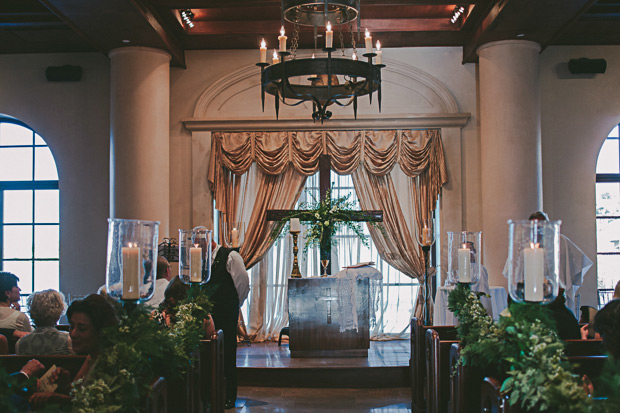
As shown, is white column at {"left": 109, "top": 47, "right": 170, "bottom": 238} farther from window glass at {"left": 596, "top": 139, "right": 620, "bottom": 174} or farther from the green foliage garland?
window glass at {"left": 596, "top": 139, "right": 620, "bottom": 174}

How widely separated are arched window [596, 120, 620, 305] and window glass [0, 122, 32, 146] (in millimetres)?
8383

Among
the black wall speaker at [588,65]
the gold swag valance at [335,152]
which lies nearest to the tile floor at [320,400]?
the gold swag valance at [335,152]

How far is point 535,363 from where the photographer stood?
2.62m

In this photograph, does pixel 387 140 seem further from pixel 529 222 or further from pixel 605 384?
pixel 605 384

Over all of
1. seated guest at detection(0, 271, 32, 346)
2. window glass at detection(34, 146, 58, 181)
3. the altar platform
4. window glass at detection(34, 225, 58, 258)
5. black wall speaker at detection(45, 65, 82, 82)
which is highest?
black wall speaker at detection(45, 65, 82, 82)

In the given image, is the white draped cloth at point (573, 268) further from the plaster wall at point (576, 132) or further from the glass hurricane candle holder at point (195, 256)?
the glass hurricane candle holder at point (195, 256)

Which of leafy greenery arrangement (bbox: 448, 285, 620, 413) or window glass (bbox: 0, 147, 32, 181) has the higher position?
window glass (bbox: 0, 147, 32, 181)

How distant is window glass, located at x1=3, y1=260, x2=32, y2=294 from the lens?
9.76 m

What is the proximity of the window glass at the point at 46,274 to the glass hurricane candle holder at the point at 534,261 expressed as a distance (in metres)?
8.31

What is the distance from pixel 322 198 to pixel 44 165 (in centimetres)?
418

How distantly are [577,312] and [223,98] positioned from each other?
5.63m

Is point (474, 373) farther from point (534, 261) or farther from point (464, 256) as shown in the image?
point (534, 261)

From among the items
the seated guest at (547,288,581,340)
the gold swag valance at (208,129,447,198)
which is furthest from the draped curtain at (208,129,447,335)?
the seated guest at (547,288,581,340)

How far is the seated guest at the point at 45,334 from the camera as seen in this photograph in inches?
165
